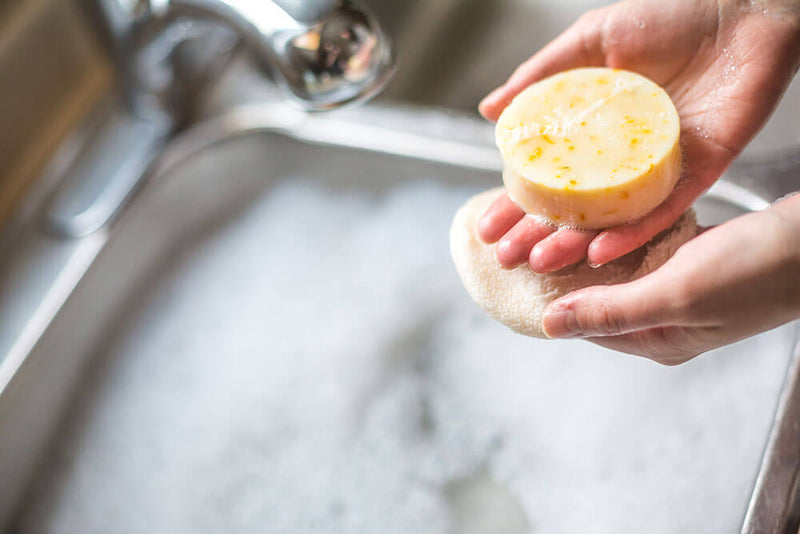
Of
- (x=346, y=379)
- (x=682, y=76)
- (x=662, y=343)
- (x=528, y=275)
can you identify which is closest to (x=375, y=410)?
(x=346, y=379)

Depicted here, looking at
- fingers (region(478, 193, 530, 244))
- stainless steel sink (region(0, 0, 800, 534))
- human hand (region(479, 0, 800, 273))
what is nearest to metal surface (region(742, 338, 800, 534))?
stainless steel sink (region(0, 0, 800, 534))

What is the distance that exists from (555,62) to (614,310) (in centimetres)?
36

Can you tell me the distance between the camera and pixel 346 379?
1097mm

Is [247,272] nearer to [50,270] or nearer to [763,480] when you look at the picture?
[50,270]

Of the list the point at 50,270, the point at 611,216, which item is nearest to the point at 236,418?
the point at 50,270

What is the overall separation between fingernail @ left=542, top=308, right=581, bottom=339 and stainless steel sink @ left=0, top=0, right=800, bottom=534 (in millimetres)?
297

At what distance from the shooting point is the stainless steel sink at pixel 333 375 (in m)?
0.97

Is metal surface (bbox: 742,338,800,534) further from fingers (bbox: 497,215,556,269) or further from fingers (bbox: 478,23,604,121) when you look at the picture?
fingers (bbox: 478,23,604,121)

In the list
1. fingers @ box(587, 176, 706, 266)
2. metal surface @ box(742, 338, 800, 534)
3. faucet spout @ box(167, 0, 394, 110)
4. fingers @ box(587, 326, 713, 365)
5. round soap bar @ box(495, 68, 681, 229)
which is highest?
faucet spout @ box(167, 0, 394, 110)

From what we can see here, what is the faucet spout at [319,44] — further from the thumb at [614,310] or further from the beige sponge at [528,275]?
the thumb at [614,310]

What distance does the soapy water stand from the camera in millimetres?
958

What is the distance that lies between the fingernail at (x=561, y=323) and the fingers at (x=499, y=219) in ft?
0.49

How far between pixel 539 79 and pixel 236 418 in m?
0.62

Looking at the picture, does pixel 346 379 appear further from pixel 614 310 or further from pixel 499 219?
pixel 614 310
